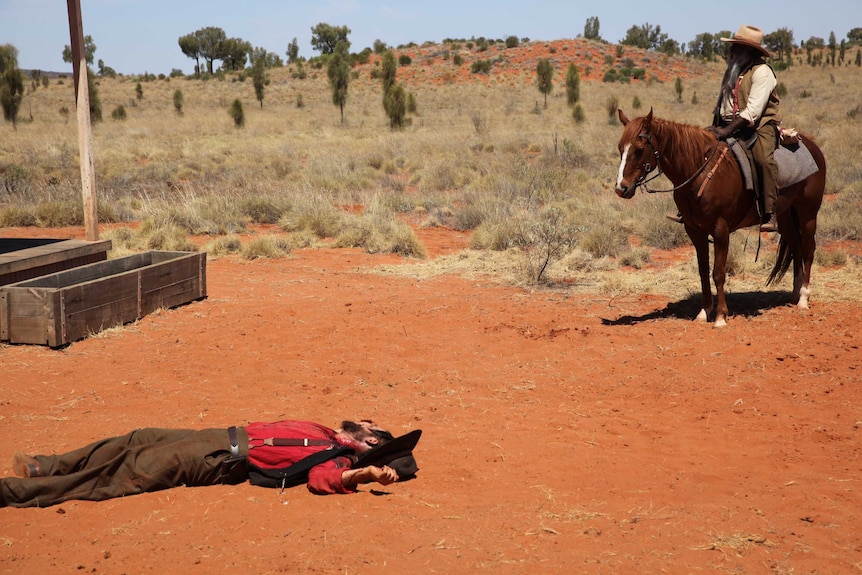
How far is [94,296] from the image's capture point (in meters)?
8.13

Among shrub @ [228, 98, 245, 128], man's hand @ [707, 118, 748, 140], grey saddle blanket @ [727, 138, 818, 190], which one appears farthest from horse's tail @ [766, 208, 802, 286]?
shrub @ [228, 98, 245, 128]

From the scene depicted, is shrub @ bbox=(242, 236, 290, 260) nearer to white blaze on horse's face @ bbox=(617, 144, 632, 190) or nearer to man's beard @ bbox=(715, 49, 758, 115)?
white blaze on horse's face @ bbox=(617, 144, 632, 190)

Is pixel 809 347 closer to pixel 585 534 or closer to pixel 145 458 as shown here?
pixel 585 534

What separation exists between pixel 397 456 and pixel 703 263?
477cm

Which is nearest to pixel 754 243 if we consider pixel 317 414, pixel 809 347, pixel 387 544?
pixel 809 347

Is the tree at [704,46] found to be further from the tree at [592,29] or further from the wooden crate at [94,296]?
the wooden crate at [94,296]

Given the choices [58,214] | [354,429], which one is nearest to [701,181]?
[354,429]

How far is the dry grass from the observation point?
12.6 meters

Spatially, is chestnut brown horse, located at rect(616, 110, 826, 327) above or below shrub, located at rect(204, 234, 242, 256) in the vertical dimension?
above

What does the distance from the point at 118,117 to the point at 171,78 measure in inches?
1388

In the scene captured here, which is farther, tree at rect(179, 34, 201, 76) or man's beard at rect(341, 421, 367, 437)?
tree at rect(179, 34, 201, 76)

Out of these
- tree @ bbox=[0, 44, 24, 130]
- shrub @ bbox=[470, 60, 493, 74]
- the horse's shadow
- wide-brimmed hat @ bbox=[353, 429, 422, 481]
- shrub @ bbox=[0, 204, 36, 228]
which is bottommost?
wide-brimmed hat @ bbox=[353, 429, 422, 481]

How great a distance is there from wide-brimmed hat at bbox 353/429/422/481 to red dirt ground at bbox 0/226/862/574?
106 millimetres

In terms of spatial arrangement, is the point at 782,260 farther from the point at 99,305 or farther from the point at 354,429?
the point at 99,305
